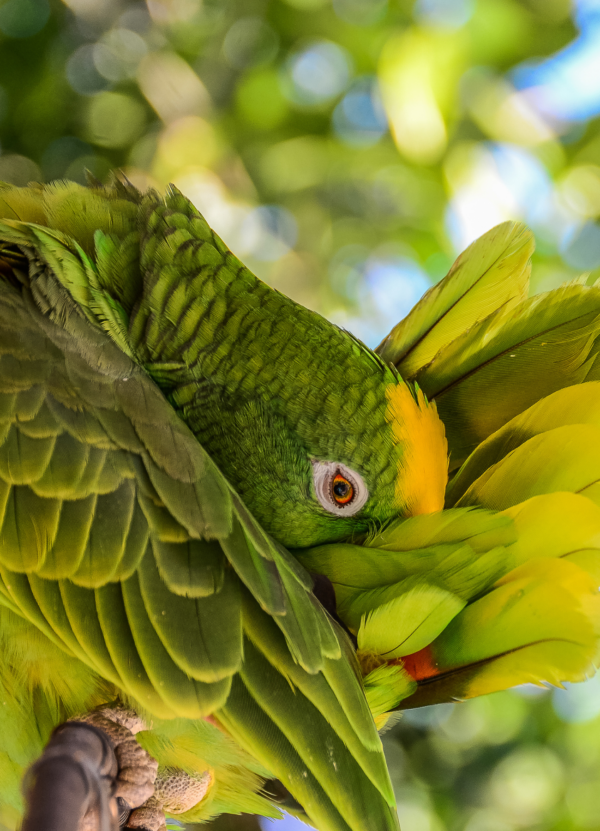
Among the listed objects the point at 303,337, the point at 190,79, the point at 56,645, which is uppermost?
the point at 190,79

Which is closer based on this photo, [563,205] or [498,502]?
[498,502]

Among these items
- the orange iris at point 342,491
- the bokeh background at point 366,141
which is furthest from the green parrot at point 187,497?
the bokeh background at point 366,141

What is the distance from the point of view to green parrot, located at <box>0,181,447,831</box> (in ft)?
1.62

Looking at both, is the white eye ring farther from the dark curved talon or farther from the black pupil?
the dark curved talon

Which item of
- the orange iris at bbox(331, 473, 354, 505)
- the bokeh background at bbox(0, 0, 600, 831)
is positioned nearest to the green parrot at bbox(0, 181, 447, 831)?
the orange iris at bbox(331, 473, 354, 505)

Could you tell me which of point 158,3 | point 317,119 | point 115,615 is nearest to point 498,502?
point 115,615

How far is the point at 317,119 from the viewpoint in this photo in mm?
1774

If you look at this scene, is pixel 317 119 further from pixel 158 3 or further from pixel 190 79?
pixel 158 3

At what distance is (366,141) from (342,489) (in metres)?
1.38

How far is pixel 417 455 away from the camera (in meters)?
0.61

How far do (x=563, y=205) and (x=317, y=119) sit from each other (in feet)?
2.19

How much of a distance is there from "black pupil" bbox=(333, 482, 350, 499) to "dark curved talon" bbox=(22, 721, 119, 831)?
281 mm

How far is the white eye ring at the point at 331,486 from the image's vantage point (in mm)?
630

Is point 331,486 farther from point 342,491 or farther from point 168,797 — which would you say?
point 168,797
